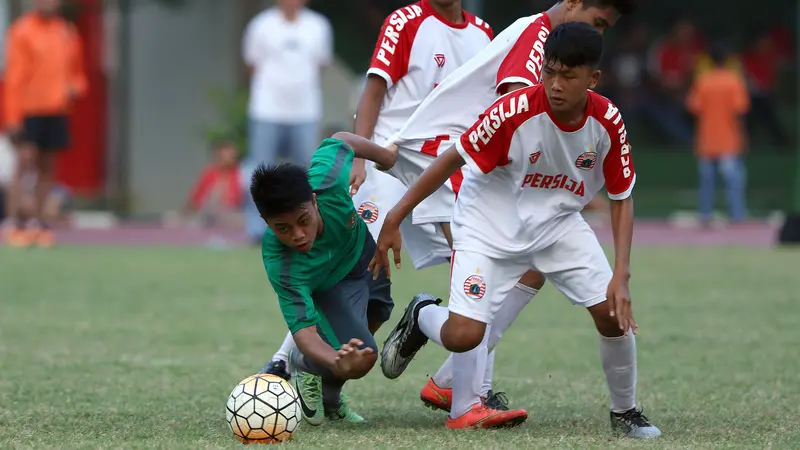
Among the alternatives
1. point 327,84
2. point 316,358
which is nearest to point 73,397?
point 316,358

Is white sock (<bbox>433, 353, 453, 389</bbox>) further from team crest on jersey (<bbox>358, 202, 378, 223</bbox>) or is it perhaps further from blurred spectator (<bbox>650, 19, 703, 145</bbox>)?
blurred spectator (<bbox>650, 19, 703, 145</bbox>)

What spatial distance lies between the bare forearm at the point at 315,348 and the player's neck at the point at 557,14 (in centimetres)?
162

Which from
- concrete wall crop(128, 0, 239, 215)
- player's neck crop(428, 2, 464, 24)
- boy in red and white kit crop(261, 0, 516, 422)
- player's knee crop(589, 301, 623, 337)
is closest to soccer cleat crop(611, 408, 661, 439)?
player's knee crop(589, 301, 623, 337)

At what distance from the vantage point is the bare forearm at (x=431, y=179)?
5.11 m

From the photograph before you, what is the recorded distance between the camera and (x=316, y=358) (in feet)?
16.4

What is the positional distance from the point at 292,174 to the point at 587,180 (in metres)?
1.12

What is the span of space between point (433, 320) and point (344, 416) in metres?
0.54

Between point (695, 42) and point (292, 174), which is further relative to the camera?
point (695, 42)

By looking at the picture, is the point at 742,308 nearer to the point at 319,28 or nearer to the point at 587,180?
the point at 587,180

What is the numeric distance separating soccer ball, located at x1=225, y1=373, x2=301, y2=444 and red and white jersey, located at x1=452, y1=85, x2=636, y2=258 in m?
0.91

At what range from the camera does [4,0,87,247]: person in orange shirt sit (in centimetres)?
1385

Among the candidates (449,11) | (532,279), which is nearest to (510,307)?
(532,279)

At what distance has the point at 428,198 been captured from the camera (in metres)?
5.99

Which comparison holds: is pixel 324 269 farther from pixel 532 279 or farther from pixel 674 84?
pixel 674 84
